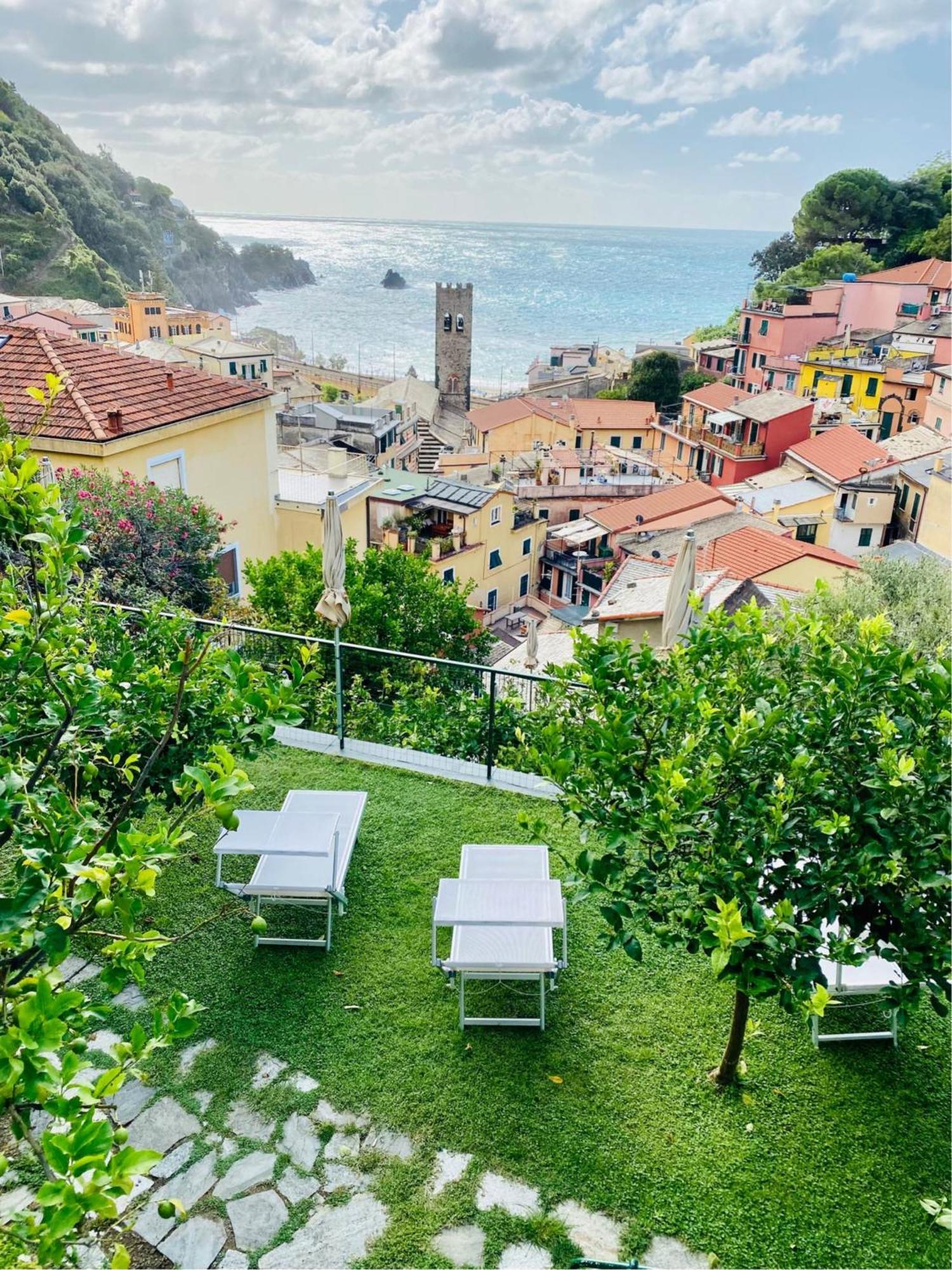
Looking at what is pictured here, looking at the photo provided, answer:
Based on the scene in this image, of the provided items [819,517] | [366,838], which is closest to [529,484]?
[819,517]

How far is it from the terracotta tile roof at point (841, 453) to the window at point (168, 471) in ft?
88.4

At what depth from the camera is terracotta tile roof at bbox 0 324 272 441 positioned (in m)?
12.6

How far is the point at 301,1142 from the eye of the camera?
3889mm

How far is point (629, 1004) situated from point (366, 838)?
223 centimetres

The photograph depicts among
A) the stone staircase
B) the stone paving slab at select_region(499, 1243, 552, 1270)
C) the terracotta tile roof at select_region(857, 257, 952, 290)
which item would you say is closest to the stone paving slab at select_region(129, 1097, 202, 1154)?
the stone paving slab at select_region(499, 1243, 552, 1270)

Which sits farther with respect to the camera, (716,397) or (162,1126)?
(716,397)

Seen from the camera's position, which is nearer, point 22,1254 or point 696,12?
point 22,1254

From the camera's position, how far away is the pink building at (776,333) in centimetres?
5431

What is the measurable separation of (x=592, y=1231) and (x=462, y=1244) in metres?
0.53

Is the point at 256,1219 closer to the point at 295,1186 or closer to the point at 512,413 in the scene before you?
the point at 295,1186

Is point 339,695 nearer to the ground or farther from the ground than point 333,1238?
farther from the ground

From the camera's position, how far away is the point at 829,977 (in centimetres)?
452

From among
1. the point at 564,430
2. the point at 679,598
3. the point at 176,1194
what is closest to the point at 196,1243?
the point at 176,1194

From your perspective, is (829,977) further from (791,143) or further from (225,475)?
(791,143)
